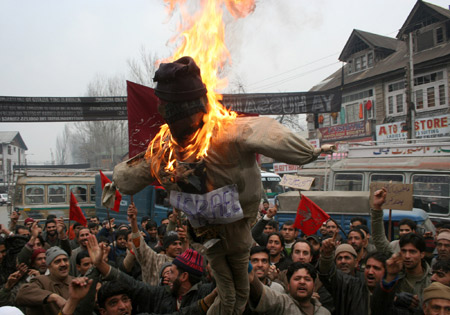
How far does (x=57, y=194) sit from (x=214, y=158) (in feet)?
57.6

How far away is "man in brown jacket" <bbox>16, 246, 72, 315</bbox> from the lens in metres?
3.99

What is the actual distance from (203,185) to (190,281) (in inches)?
79.0

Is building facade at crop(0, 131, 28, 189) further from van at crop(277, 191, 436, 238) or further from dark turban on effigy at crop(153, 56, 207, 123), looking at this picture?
dark turban on effigy at crop(153, 56, 207, 123)

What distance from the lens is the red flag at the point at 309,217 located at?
6.84 metres

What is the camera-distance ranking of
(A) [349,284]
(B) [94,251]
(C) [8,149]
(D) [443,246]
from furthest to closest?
1. (C) [8,149]
2. (D) [443,246]
3. (A) [349,284]
4. (B) [94,251]

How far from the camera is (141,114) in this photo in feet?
23.1

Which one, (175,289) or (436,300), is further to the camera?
(175,289)

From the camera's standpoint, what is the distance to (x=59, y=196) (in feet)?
60.3

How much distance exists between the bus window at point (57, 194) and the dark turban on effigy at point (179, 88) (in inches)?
684

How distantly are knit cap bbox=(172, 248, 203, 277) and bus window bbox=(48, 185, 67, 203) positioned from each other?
1568cm

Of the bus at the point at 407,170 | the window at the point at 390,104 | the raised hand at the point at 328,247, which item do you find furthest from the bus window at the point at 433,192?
the window at the point at 390,104

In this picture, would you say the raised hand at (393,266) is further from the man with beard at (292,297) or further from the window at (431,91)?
the window at (431,91)

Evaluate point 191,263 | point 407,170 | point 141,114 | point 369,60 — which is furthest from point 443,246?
point 369,60

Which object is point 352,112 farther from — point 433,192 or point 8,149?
point 8,149
